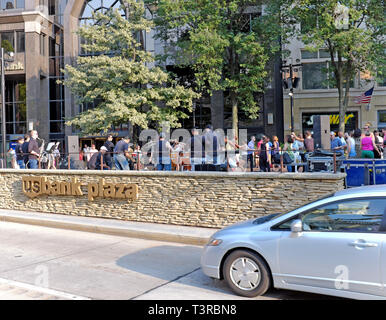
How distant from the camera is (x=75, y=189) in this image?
12398 mm

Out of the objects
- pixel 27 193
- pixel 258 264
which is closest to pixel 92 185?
pixel 27 193

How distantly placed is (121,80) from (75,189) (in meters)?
9.93

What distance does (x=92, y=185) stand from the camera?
39.7 feet

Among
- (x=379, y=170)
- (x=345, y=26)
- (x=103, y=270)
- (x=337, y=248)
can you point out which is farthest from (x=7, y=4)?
(x=337, y=248)

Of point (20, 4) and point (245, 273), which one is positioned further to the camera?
point (20, 4)

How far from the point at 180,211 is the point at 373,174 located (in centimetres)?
531

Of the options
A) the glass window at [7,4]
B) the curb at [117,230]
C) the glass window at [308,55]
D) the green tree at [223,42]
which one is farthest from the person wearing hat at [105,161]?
the glass window at [7,4]

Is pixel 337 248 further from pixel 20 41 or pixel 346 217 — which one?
pixel 20 41

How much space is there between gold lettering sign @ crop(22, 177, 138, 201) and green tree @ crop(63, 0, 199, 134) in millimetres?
7376

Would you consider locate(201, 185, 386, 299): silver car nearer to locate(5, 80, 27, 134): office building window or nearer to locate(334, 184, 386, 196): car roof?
locate(334, 184, 386, 196): car roof

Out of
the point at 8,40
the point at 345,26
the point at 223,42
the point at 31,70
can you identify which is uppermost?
the point at 8,40

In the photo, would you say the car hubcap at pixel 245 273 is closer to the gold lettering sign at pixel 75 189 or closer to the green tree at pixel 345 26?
the gold lettering sign at pixel 75 189

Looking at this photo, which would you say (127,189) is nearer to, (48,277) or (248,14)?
(48,277)

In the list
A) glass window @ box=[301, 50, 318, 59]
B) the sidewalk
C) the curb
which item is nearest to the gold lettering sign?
the sidewalk
